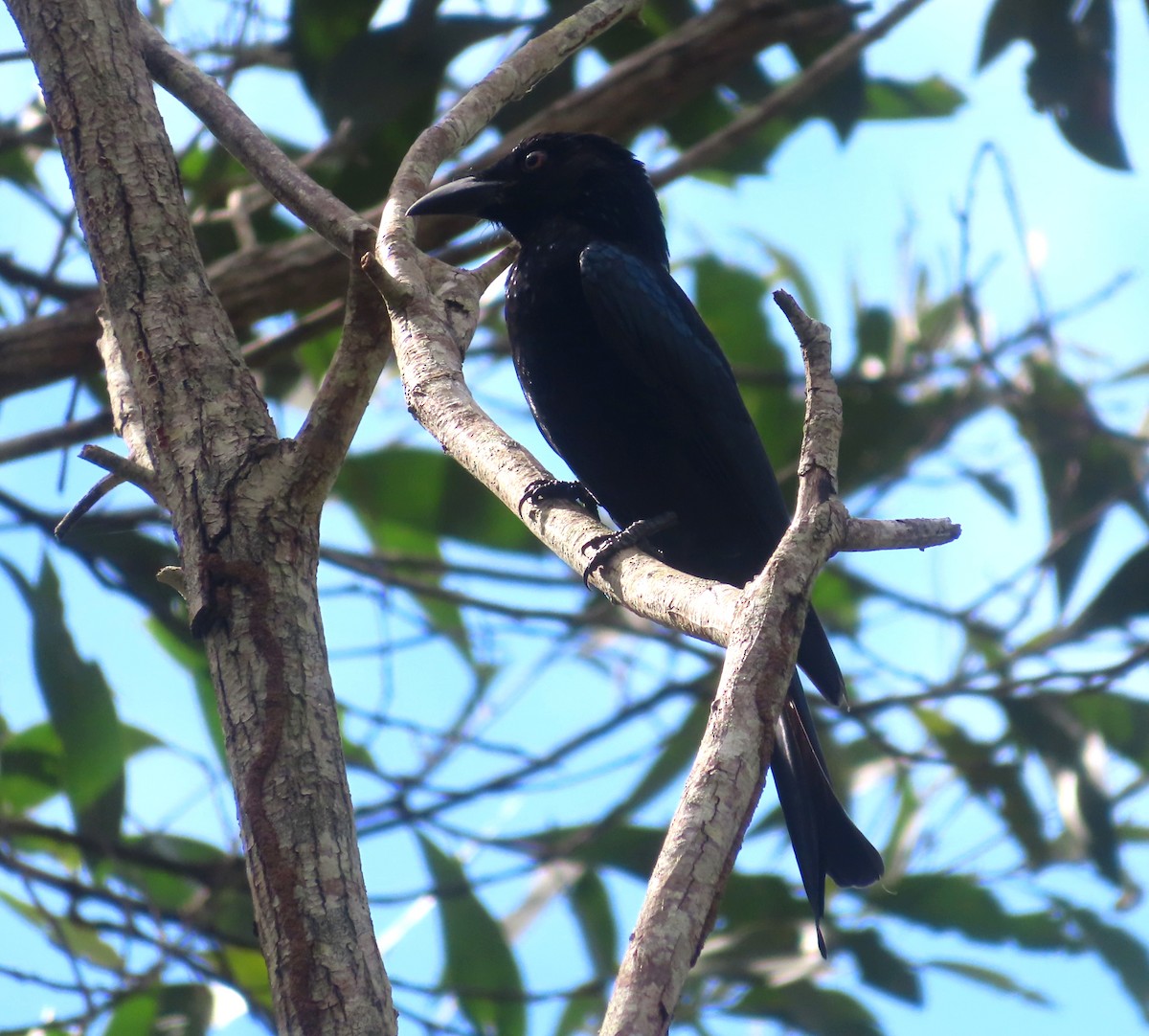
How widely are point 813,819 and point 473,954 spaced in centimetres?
267

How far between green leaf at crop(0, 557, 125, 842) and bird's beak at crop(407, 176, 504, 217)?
5.95 ft

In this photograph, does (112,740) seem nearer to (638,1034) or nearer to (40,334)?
(40,334)

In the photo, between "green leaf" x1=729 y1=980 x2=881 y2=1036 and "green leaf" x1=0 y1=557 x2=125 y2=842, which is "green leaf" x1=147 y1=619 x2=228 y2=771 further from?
"green leaf" x1=729 y1=980 x2=881 y2=1036

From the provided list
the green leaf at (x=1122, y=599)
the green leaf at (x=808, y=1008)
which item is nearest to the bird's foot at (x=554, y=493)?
the green leaf at (x=808, y=1008)

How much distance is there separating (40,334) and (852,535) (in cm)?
282

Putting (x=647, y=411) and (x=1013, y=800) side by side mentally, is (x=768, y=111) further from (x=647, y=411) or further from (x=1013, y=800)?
(x=1013, y=800)

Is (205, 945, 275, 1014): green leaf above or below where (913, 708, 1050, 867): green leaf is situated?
below

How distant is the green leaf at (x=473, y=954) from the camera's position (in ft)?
16.3

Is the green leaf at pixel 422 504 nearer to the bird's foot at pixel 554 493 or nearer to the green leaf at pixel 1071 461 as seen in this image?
the bird's foot at pixel 554 493

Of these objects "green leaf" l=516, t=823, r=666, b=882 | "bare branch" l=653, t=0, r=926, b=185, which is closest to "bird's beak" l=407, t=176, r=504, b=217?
"bare branch" l=653, t=0, r=926, b=185

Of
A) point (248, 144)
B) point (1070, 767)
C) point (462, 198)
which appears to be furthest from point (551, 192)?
point (1070, 767)

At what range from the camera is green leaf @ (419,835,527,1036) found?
16.3ft

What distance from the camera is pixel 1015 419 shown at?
261 inches

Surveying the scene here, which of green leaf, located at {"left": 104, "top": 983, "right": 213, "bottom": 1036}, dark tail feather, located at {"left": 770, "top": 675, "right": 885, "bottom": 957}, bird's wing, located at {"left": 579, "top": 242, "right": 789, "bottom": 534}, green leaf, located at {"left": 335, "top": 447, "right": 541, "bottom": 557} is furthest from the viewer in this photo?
green leaf, located at {"left": 335, "top": 447, "right": 541, "bottom": 557}
